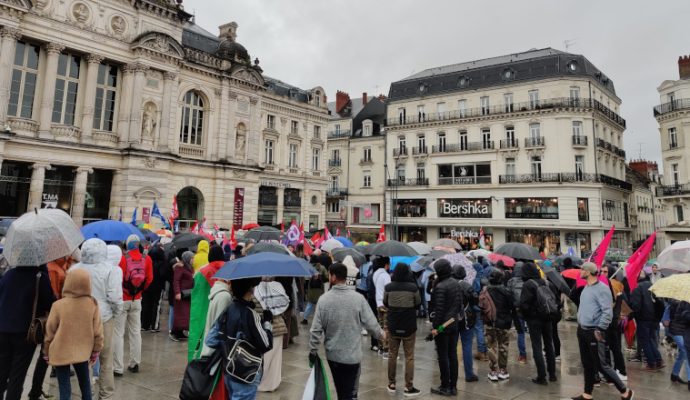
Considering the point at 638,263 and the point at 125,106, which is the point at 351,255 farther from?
the point at 125,106

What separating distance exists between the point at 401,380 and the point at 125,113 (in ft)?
80.0

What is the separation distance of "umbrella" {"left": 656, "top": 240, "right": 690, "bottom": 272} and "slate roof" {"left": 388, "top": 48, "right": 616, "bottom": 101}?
105 feet

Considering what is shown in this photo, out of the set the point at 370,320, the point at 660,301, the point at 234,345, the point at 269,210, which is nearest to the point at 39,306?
the point at 234,345

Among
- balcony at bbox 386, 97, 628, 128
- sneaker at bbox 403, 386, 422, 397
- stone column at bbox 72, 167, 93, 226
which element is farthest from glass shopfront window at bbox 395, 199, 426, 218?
sneaker at bbox 403, 386, 422, 397

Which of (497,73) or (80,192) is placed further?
(497,73)

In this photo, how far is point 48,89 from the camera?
21859 millimetres

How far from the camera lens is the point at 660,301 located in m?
8.28

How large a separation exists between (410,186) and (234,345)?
126 ft

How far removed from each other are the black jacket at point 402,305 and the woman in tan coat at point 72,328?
3.87 metres

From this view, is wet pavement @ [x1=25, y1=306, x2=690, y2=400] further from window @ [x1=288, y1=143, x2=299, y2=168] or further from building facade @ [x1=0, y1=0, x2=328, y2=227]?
window @ [x1=288, y1=143, x2=299, y2=168]

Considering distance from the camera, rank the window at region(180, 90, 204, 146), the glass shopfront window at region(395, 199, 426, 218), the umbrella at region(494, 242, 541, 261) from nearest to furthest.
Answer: the umbrella at region(494, 242, 541, 261) < the window at region(180, 90, 204, 146) < the glass shopfront window at region(395, 199, 426, 218)

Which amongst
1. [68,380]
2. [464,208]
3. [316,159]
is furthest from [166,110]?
[464,208]

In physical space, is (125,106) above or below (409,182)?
above

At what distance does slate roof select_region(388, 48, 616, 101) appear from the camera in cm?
3497
